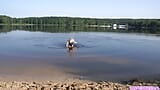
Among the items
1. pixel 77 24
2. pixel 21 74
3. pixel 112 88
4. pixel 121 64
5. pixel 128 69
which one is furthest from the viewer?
pixel 77 24

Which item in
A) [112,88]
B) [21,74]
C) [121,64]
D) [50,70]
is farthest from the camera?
[121,64]

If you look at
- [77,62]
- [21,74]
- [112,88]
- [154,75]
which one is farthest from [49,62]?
[112,88]

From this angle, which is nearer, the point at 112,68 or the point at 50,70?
the point at 50,70

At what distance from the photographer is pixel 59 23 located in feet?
598

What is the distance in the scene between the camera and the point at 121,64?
22969mm

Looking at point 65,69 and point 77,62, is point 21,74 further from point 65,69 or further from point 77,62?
point 77,62

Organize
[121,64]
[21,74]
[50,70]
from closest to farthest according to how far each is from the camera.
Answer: [21,74], [50,70], [121,64]

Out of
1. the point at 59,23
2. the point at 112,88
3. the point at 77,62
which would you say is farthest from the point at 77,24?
the point at 112,88

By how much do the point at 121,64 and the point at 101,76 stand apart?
5641mm

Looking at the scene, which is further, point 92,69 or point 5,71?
point 92,69

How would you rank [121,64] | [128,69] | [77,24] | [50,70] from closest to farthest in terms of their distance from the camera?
[50,70] → [128,69] → [121,64] → [77,24]

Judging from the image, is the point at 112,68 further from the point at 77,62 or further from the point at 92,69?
the point at 77,62

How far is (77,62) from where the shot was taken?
23.7 m

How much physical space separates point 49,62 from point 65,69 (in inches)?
141
